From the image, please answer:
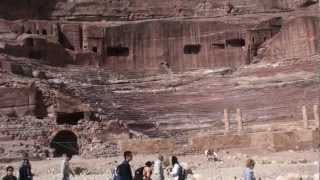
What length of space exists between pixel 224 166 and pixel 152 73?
35.3 m

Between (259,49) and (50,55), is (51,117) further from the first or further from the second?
(259,49)

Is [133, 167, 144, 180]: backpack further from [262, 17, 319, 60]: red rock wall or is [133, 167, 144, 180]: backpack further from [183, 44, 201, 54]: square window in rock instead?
[183, 44, 201, 54]: square window in rock

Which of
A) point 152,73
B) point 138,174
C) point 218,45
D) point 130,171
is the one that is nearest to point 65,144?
point 152,73

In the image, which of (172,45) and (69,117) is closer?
(69,117)

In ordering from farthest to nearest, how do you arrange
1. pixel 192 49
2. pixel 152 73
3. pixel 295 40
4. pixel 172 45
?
pixel 172 45, pixel 192 49, pixel 152 73, pixel 295 40

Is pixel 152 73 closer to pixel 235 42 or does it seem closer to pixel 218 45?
pixel 218 45

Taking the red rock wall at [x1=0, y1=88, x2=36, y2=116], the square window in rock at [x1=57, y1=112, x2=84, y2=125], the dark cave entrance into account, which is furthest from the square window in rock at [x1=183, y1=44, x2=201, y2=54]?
the dark cave entrance

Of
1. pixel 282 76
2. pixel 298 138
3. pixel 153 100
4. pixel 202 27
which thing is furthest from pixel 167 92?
pixel 298 138

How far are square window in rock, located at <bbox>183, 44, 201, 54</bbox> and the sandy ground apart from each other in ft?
100

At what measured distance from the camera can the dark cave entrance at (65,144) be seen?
143 ft

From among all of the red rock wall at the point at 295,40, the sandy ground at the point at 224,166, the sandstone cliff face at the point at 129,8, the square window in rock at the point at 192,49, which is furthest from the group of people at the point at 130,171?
the sandstone cliff face at the point at 129,8

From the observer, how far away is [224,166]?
30.8m

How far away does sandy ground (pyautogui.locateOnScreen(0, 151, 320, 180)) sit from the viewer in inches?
1003

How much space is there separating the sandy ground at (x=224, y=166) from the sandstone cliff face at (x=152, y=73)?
3.12 m
